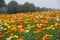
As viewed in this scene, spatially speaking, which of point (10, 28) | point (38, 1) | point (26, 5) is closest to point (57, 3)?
point (38, 1)

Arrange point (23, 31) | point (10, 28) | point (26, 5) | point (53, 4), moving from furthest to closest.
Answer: point (53, 4) < point (26, 5) < point (10, 28) < point (23, 31)

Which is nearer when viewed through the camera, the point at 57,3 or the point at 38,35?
the point at 38,35

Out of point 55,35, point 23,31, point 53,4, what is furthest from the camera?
point 53,4

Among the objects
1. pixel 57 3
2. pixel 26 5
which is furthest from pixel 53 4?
pixel 26 5

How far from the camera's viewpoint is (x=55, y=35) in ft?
11.3

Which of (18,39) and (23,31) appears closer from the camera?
(18,39)

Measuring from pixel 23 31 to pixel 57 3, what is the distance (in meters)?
14.4

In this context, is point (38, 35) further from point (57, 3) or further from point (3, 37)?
point (57, 3)

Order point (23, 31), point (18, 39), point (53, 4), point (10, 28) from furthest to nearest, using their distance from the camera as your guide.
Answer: point (53, 4) < point (10, 28) < point (23, 31) < point (18, 39)

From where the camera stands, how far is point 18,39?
10.6 ft

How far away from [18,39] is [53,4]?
14724mm

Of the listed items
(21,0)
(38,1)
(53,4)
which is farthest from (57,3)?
(21,0)

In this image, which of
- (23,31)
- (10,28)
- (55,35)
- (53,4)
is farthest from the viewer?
(53,4)

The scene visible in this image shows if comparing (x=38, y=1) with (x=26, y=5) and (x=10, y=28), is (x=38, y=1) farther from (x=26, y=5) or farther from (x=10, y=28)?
(x=10, y=28)
